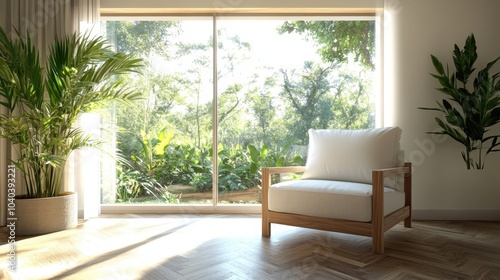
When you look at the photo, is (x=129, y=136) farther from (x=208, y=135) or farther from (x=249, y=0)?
(x=249, y=0)

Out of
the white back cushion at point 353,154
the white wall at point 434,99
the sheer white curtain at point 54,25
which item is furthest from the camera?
the white wall at point 434,99

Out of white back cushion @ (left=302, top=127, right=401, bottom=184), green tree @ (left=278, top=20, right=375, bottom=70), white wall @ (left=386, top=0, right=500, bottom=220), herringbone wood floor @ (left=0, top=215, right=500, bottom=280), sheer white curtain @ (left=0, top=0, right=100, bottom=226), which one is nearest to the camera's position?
herringbone wood floor @ (left=0, top=215, right=500, bottom=280)

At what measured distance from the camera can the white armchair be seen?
6.77ft

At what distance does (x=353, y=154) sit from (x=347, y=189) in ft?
1.36

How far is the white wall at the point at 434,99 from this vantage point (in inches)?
119

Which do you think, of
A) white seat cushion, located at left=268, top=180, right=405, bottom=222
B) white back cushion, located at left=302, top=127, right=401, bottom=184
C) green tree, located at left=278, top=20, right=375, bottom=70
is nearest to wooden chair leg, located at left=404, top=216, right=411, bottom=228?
white seat cushion, located at left=268, top=180, right=405, bottom=222

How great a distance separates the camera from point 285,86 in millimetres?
3363

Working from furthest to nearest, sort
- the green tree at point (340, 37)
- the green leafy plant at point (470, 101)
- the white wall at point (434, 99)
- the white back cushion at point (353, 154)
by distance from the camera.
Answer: the green tree at point (340, 37) → the white wall at point (434, 99) → the green leafy plant at point (470, 101) → the white back cushion at point (353, 154)

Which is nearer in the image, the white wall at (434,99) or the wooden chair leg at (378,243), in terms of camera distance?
the wooden chair leg at (378,243)

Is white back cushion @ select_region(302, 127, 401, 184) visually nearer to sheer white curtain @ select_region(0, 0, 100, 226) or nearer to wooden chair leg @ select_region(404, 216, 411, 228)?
wooden chair leg @ select_region(404, 216, 411, 228)

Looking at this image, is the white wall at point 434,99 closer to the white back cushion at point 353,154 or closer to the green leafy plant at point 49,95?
the white back cushion at point 353,154

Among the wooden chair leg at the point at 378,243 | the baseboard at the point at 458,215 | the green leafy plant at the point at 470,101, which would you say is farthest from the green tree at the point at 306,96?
the wooden chair leg at the point at 378,243

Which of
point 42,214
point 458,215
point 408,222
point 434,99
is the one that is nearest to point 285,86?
point 434,99

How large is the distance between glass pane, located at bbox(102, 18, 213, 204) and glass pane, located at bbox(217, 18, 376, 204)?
0.20 metres
